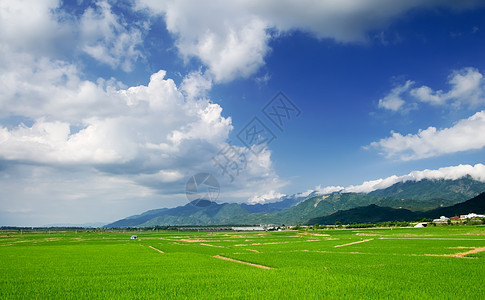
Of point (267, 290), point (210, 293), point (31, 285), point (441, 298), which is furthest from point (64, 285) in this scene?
point (441, 298)

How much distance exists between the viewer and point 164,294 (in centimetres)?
1449

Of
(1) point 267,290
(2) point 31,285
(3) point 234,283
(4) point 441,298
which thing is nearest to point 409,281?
(4) point 441,298

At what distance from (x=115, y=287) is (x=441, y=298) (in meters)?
16.7

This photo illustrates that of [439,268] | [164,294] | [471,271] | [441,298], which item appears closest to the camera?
[441,298]

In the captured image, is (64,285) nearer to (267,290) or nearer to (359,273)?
(267,290)

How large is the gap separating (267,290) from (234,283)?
2.86 metres

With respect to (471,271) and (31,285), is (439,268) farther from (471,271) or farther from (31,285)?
(31,285)

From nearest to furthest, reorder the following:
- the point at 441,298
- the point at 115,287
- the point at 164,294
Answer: the point at 441,298, the point at 164,294, the point at 115,287

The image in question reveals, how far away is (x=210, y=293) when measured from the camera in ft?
48.4

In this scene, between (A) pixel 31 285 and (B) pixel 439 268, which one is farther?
(B) pixel 439 268

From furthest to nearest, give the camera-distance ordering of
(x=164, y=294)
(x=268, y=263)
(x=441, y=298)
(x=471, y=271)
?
(x=268, y=263)
(x=471, y=271)
(x=164, y=294)
(x=441, y=298)

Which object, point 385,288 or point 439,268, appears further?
point 439,268

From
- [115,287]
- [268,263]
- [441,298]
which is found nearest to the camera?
[441,298]

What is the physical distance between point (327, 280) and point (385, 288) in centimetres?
329
